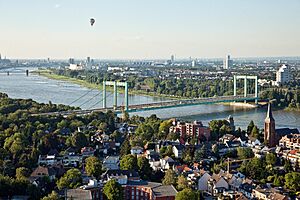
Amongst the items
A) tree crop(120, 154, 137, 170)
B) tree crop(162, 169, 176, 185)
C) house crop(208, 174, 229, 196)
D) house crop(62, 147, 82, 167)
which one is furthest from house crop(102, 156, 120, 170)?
house crop(208, 174, 229, 196)

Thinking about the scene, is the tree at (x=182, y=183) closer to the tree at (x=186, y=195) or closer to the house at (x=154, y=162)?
the tree at (x=186, y=195)

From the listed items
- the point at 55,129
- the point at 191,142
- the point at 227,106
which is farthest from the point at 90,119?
the point at 227,106

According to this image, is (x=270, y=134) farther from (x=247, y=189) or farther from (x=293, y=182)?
(x=247, y=189)

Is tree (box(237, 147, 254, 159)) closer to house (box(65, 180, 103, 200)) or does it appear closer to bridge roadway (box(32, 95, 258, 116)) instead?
house (box(65, 180, 103, 200))

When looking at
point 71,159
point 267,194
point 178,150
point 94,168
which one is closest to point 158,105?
point 178,150

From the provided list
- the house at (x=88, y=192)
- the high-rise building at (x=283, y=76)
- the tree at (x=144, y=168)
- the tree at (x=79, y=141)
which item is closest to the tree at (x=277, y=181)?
the tree at (x=144, y=168)
